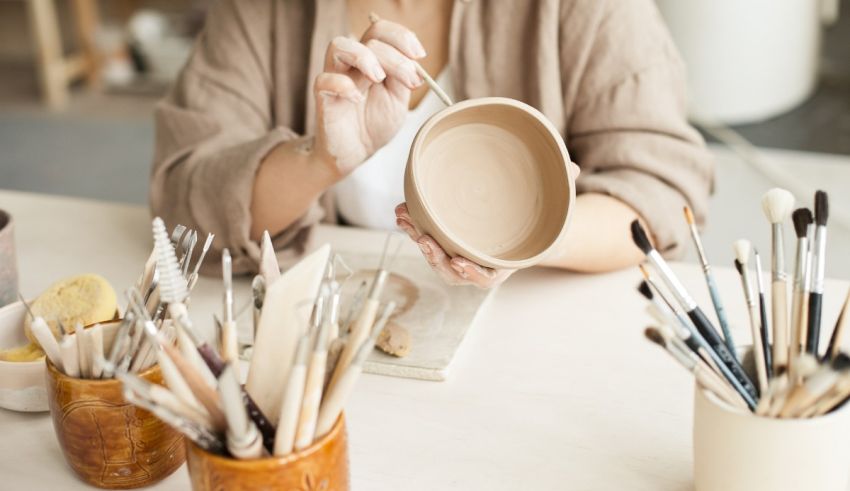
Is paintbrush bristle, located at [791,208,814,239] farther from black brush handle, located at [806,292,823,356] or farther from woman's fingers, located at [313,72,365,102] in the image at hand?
woman's fingers, located at [313,72,365,102]

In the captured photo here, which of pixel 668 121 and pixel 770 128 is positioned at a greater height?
pixel 668 121

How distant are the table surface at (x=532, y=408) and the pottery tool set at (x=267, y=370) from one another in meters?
0.14

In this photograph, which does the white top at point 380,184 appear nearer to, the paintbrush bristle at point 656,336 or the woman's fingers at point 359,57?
the woman's fingers at point 359,57

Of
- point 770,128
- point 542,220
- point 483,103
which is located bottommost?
point 770,128

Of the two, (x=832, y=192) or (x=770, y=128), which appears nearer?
(x=832, y=192)

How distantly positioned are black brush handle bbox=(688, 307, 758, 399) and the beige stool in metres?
3.20

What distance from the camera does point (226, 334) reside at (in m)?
0.55

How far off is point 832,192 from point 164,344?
6.21 feet

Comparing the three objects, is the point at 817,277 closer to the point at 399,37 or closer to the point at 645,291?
the point at 645,291

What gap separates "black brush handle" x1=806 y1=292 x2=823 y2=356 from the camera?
56 cm

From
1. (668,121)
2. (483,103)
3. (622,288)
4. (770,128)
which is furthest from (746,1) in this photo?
(483,103)

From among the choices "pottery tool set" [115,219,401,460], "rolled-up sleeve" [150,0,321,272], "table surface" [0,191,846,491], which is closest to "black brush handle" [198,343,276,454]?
"pottery tool set" [115,219,401,460]

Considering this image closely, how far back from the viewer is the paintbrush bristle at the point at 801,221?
0.57 metres

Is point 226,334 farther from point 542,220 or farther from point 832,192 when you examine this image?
point 832,192
